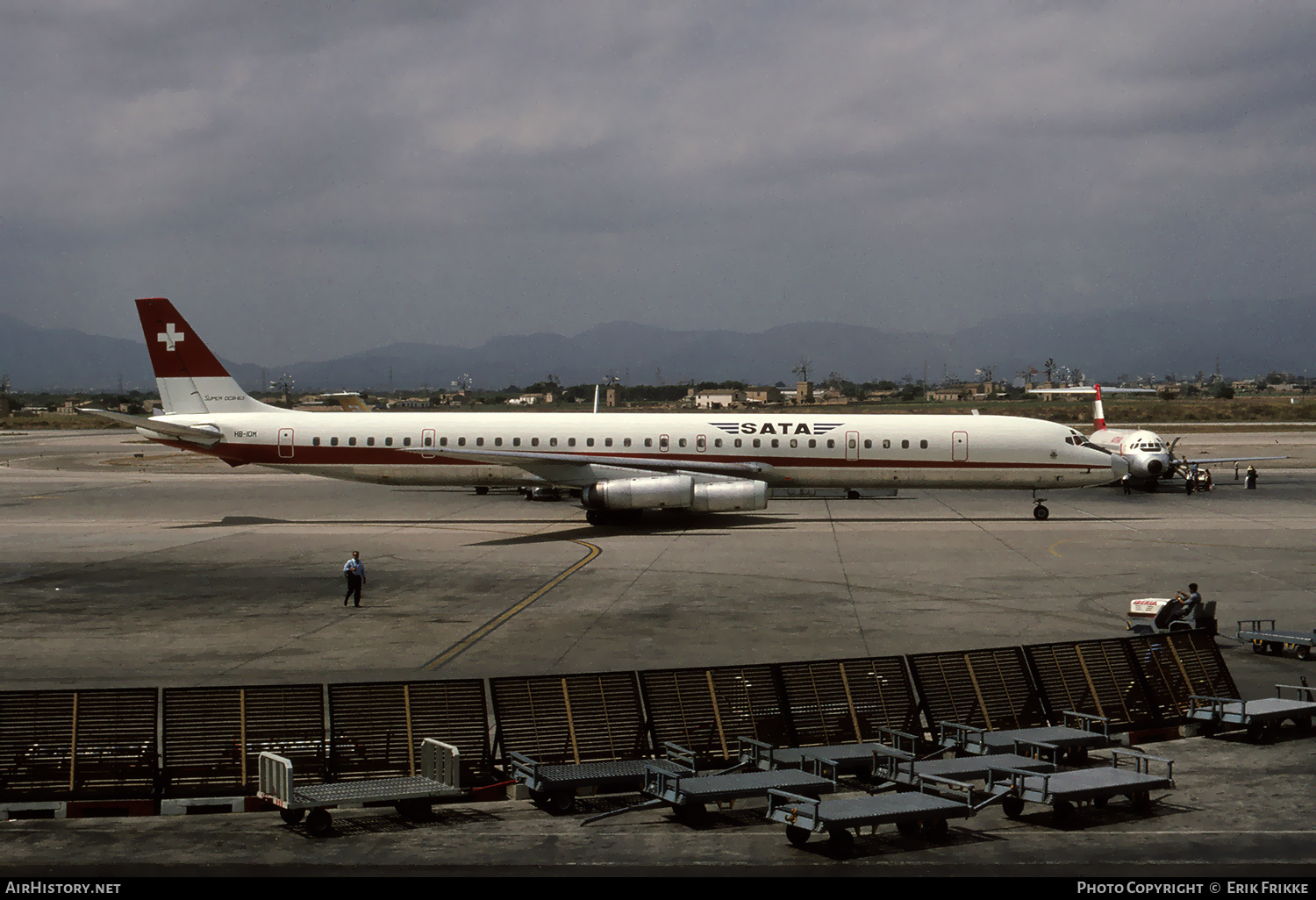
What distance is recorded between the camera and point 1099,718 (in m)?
16.4

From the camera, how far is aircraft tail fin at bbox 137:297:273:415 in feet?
161

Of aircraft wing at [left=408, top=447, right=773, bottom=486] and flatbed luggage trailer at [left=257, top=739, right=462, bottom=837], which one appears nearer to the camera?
flatbed luggage trailer at [left=257, top=739, right=462, bottom=837]

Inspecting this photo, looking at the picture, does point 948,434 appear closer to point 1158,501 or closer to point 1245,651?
point 1158,501

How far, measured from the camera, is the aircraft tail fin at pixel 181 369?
4897 centimetres

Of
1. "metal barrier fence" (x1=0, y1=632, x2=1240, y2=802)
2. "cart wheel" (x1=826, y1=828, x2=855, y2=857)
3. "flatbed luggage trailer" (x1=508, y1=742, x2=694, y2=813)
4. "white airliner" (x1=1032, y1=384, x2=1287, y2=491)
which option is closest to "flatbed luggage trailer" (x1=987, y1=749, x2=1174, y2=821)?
"cart wheel" (x1=826, y1=828, x2=855, y2=857)

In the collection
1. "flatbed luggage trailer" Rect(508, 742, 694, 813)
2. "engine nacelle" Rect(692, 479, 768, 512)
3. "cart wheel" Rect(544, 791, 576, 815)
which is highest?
"engine nacelle" Rect(692, 479, 768, 512)

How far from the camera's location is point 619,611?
2772 cm

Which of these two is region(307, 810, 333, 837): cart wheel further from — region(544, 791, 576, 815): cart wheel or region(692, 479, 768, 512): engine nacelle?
region(692, 479, 768, 512): engine nacelle

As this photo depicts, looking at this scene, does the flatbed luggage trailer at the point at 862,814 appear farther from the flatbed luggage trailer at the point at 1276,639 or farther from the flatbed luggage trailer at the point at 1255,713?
the flatbed luggage trailer at the point at 1276,639

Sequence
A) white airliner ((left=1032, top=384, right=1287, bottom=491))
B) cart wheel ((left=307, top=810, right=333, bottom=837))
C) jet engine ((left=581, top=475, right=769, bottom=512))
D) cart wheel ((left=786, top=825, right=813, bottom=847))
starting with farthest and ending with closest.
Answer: white airliner ((left=1032, top=384, right=1287, bottom=491)) → jet engine ((left=581, top=475, right=769, bottom=512)) → cart wheel ((left=307, top=810, right=333, bottom=837)) → cart wheel ((left=786, top=825, right=813, bottom=847))

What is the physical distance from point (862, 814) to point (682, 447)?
34714mm

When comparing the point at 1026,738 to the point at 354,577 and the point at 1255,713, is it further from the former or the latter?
the point at 354,577

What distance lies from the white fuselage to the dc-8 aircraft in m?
0.05

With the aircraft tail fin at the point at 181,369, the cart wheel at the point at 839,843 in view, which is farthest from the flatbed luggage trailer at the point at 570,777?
the aircraft tail fin at the point at 181,369
